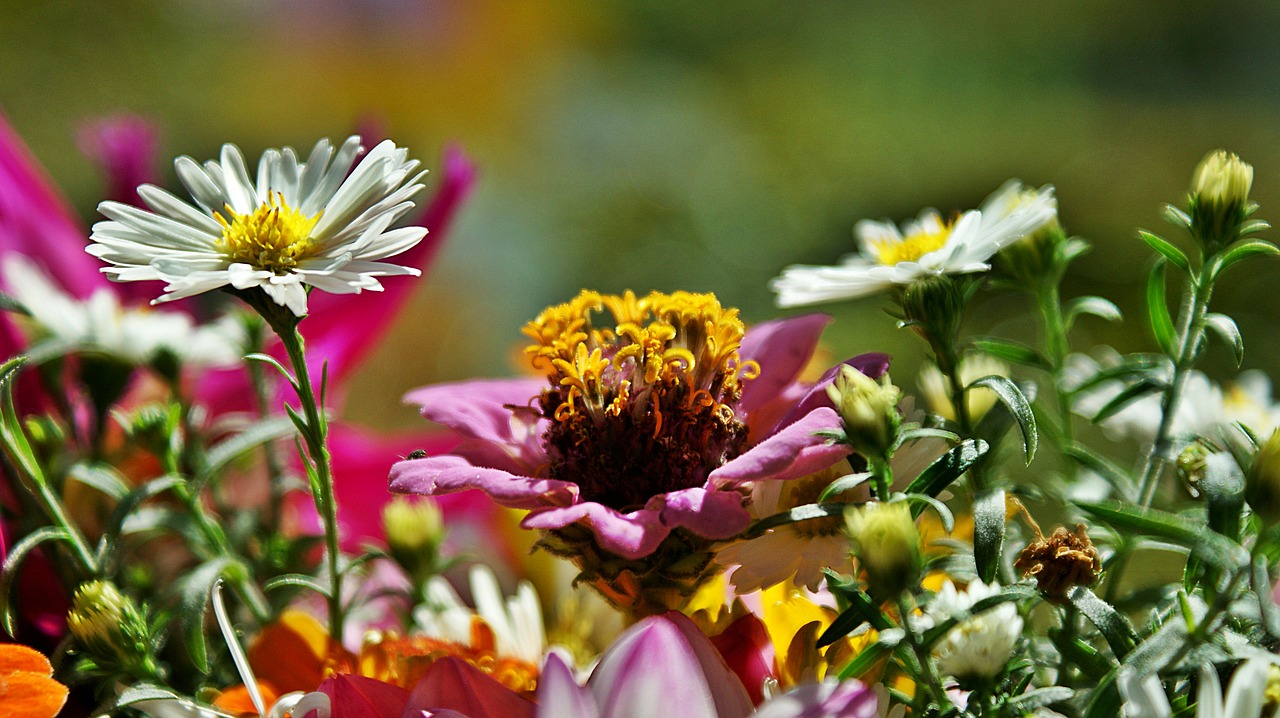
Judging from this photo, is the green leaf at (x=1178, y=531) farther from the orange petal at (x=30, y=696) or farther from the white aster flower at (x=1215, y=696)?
the orange petal at (x=30, y=696)

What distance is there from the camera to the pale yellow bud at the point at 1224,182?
0.22 meters

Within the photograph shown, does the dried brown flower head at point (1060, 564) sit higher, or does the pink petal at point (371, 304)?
the pink petal at point (371, 304)

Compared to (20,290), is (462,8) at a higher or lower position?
higher

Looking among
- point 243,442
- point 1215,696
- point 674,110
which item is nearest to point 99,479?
point 243,442

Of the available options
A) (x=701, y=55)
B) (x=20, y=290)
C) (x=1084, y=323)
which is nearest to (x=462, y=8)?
(x=701, y=55)

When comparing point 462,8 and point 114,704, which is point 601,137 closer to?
point 462,8

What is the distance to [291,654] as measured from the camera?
24cm

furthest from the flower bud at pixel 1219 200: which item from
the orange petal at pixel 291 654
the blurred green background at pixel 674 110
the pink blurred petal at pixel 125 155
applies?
the blurred green background at pixel 674 110

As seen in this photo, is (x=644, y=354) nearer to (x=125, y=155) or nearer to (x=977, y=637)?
(x=977, y=637)

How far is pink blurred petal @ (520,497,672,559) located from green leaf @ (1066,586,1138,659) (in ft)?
0.24

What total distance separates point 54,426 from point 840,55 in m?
1.73

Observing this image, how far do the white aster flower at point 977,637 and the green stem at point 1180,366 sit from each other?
6 cm

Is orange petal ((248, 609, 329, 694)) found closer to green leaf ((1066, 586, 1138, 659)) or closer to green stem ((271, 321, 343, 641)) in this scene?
green stem ((271, 321, 343, 641))

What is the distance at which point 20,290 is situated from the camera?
300mm
